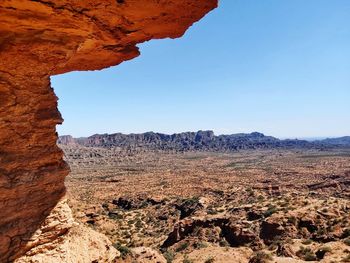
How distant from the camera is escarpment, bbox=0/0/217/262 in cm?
604

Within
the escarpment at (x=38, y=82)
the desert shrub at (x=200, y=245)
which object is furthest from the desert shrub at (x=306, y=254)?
the escarpment at (x=38, y=82)

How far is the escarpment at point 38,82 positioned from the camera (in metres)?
6.04

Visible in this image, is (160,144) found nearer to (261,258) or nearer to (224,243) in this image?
(224,243)

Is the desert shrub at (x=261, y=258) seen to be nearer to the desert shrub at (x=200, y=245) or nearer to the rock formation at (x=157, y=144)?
the desert shrub at (x=200, y=245)

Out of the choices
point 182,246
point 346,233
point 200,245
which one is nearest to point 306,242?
point 346,233

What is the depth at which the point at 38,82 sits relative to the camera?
6.67m

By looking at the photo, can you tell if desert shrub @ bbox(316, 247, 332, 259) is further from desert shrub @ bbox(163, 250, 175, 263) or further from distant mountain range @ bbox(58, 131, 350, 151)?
distant mountain range @ bbox(58, 131, 350, 151)

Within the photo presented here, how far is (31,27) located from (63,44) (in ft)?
2.13

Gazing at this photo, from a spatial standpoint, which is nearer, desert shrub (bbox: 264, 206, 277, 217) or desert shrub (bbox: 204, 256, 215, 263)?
desert shrub (bbox: 204, 256, 215, 263)

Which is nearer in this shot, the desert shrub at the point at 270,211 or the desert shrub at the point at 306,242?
the desert shrub at the point at 306,242

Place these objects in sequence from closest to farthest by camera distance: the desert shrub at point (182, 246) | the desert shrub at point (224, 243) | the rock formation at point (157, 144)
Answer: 1. the desert shrub at point (224, 243)
2. the desert shrub at point (182, 246)
3. the rock formation at point (157, 144)

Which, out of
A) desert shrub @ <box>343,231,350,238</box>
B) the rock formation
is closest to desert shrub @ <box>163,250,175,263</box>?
desert shrub @ <box>343,231,350,238</box>

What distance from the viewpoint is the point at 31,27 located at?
6195 millimetres

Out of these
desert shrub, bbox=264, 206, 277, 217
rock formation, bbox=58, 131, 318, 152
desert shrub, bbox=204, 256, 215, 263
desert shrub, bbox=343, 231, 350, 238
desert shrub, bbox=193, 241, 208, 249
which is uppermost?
rock formation, bbox=58, 131, 318, 152
